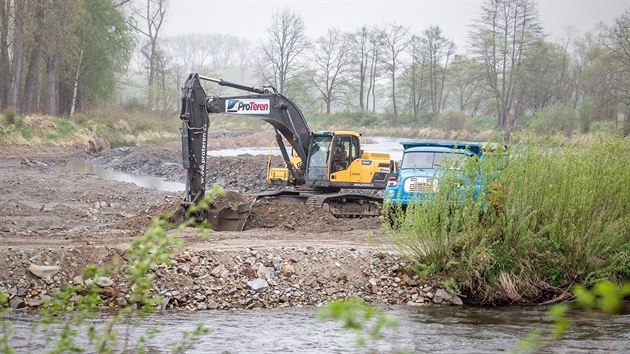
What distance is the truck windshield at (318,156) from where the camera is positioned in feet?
67.0

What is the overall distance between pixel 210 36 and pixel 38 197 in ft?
526

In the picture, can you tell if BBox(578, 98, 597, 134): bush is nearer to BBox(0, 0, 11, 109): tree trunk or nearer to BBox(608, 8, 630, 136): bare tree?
BBox(608, 8, 630, 136): bare tree

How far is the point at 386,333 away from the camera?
9.45 metres

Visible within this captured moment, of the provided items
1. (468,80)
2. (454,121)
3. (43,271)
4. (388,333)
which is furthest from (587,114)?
(43,271)

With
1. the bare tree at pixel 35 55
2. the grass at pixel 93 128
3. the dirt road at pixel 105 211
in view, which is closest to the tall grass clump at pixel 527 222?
the dirt road at pixel 105 211

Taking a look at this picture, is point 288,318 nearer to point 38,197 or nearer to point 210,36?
point 38,197

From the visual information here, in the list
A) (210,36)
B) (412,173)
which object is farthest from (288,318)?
(210,36)

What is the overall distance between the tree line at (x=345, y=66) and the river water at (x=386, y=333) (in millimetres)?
34551

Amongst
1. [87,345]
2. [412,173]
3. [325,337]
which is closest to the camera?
[87,345]

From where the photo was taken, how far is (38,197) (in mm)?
22234

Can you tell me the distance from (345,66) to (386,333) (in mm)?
78837

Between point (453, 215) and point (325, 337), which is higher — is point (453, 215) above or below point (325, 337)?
above

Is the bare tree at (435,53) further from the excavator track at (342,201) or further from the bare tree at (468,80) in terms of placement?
the excavator track at (342,201)

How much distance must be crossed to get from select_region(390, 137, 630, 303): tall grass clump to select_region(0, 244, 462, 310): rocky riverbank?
26.7 inches
